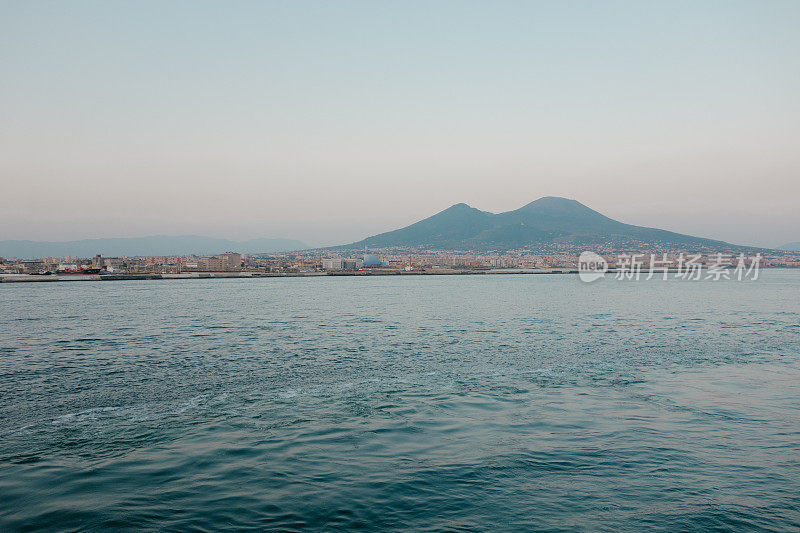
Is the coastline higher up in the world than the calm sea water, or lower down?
higher up

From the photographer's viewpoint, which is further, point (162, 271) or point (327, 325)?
point (162, 271)

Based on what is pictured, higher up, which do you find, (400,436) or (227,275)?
(227,275)

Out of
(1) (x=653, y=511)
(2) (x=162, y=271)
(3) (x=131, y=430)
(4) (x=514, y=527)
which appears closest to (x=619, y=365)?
(1) (x=653, y=511)

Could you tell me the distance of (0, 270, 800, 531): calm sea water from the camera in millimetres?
8328

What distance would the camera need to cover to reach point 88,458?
10391 millimetres

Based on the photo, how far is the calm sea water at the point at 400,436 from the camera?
8.33 m

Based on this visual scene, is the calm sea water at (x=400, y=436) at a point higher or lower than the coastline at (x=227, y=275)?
lower

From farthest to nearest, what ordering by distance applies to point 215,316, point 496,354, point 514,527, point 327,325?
point 215,316
point 327,325
point 496,354
point 514,527

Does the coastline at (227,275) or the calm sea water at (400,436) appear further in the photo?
the coastline at (227,275)

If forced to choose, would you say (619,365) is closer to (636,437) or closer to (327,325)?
(636,437)

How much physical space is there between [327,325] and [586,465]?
85.9ft

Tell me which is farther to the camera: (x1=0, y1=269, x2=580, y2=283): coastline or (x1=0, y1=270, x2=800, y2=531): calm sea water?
(x1=0, y1=269, x2=580, y2=283): coastline

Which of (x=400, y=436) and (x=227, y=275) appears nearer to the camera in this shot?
Answer: (x=400, y=436)

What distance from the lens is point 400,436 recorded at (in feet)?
39.5
